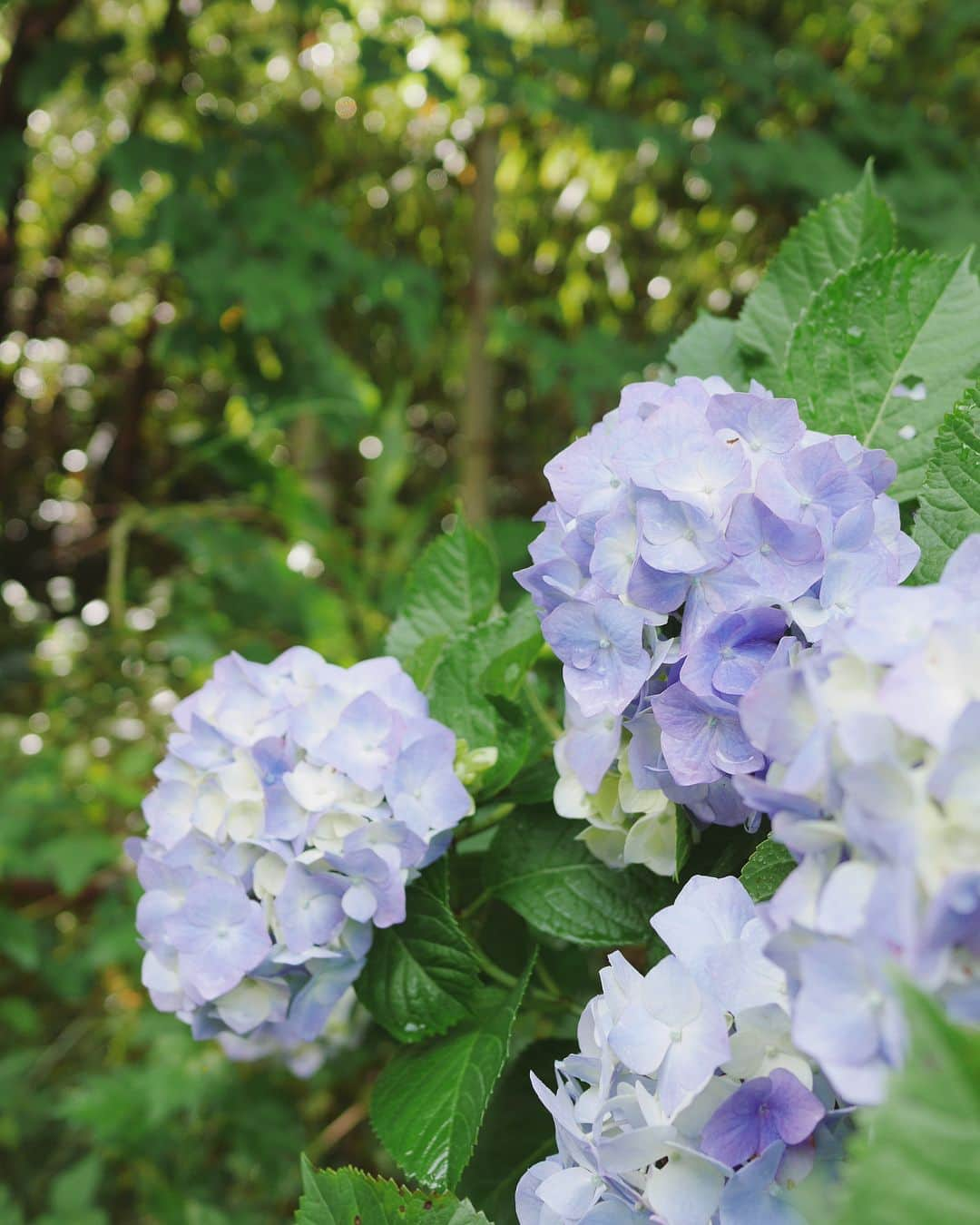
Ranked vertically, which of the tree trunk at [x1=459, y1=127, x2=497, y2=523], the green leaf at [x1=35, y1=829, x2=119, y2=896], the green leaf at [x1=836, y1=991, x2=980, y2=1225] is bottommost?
the green leaf at [x1=35, y1=829, x2=119, y2=896]

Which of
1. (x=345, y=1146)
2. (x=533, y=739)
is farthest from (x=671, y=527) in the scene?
(x=345, y=1146)

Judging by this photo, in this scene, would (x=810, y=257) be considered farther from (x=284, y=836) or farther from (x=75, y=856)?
(x=75, y=856)

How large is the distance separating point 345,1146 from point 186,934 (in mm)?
1028

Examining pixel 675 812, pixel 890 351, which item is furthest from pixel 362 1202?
pixel 890 351

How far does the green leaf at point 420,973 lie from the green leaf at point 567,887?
0.12 feet

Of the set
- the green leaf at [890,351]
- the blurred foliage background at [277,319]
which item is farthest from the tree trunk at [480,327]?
the green leaf at [890,351]

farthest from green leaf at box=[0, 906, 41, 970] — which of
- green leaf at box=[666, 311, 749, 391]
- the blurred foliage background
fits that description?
green leaf at box=[666, 311, 749, 391]

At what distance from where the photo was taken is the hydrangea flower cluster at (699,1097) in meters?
0.27

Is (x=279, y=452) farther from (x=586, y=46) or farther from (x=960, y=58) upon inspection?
(x=960, y=58)

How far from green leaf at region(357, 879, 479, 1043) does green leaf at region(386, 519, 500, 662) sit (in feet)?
0.46

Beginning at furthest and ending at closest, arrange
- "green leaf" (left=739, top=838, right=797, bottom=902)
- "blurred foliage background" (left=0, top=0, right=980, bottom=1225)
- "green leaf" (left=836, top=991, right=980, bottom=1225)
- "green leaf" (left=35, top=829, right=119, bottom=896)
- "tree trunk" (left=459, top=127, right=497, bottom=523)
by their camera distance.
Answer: "tree trunk" (left=459, top=127, right=497, bottom=523) < "blurred foliage background" (left=0, top=0, right=980, bottom=1225) < "green leaf" (left=35, top=829, right=119, bottom=896) < "green leaf" (left=739, top=838, right=797, bottom=902) < "green leaf" (left=836, top=991, right=980, bottom=1225)

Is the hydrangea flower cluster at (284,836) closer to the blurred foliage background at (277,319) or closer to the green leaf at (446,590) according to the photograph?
the green leaf at (446,590)

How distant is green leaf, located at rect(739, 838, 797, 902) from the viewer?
1.00ft

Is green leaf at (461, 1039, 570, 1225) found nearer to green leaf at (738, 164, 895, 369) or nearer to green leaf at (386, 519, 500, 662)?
green leaf at (386, 519, 500, 662)
